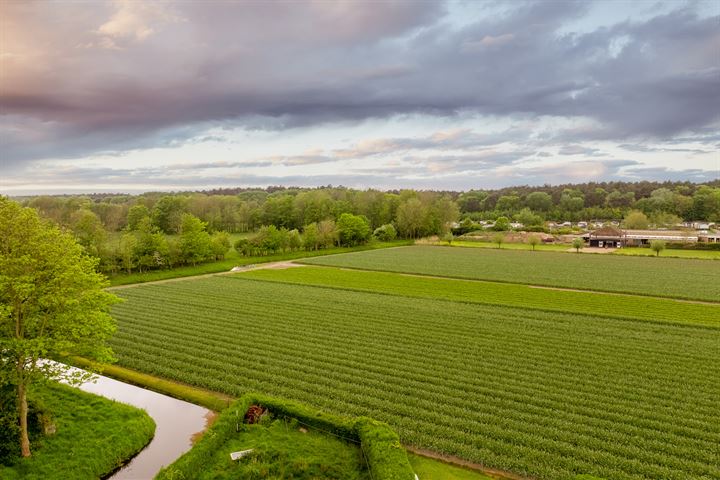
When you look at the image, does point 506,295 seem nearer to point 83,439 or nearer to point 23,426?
point 83,439

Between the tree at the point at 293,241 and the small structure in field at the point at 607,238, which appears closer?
the tree at the point at 293,241

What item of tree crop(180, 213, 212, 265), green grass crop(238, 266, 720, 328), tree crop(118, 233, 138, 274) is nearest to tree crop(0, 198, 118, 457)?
green grass crop(238, 266, 720, 328)

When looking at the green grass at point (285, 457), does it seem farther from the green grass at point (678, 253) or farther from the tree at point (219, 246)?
the green grass at point (678, 253)

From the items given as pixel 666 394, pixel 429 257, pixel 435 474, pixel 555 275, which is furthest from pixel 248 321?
pixel 429 257

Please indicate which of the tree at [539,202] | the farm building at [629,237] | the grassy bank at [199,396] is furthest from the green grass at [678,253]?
the tree at [539,202]

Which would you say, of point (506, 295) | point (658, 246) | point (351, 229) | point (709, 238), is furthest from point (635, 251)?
point (351, 229)

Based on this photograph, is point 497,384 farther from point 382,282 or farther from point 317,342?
point 382,282
